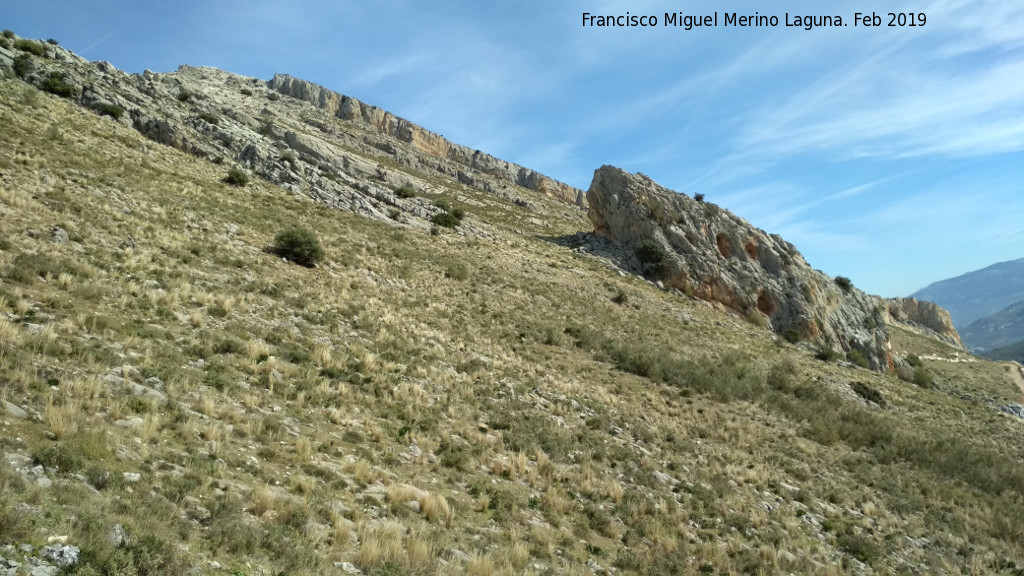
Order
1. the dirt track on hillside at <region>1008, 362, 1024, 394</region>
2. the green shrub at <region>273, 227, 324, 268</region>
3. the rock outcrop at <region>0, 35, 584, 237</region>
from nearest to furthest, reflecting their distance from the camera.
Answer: the green shrub at <region>273, 227, 324, 268</region>, the rock outcrop at <region>0, 35, 584, 237</region>, the dirt track on hillside at <region>1008, 362, 1024, 394</region>

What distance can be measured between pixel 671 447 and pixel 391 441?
9.94 meters

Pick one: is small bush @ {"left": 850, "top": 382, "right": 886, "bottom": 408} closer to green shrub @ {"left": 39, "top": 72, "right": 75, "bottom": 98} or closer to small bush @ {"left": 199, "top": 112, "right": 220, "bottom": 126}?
small bush @ {"left": 199, "top": 112, "right": 220, "bottom": 126}

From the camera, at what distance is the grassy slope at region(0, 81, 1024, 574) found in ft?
23.6

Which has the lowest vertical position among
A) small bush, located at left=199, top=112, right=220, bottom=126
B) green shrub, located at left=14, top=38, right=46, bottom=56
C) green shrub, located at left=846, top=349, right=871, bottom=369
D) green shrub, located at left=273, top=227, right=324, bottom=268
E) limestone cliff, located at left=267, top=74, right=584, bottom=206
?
green shrub, located at left=846, top=349, right=871, bottom=369

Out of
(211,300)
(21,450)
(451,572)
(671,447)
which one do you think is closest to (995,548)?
(671,447)

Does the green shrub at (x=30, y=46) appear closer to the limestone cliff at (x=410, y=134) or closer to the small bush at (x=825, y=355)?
the small bush at (x=825, y=355)

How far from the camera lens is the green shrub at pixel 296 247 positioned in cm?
2481

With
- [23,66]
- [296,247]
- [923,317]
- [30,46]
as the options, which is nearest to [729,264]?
[296,247]

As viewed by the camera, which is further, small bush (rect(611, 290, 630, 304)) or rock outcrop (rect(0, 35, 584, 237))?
small bush (rect(611, 290, 630, 304))

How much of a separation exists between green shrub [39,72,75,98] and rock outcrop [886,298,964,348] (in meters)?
152

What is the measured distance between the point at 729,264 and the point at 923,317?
11508 centimetres

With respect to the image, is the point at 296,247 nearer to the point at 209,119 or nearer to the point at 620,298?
the point at 620,298

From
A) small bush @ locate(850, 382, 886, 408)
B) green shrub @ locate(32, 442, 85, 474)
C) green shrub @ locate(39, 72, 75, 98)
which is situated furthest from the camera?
green shrub @ locate(39, 72, 75, 98)

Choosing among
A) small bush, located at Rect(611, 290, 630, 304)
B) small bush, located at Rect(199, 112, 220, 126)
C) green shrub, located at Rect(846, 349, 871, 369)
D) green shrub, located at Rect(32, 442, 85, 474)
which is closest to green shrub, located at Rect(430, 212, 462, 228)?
small bush, located at Rect(611, 290, 630, 304)
